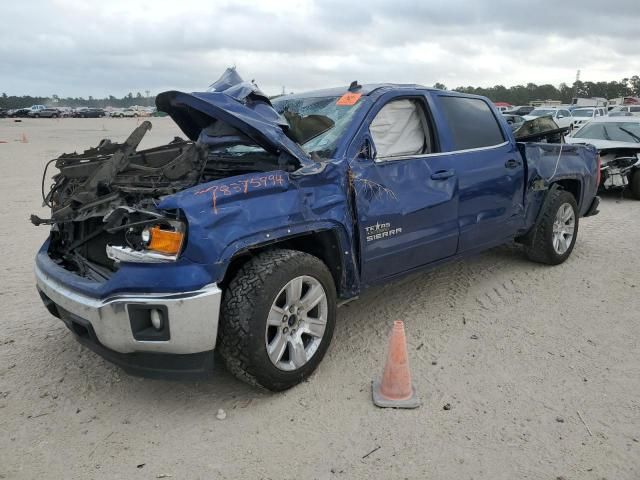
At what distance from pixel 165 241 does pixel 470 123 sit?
2.96 meters

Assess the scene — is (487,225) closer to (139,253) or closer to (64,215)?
(139,253)

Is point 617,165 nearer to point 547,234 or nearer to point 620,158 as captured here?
point 620,158

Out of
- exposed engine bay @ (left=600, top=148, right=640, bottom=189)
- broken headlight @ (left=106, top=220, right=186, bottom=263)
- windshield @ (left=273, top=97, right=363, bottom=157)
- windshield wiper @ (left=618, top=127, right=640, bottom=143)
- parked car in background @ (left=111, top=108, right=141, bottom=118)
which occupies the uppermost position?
parked car in background @ (left=111, top=108, right=141, bottom=118)

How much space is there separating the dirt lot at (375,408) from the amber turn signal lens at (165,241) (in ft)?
3.33

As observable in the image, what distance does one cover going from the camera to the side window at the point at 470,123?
14.7 ft

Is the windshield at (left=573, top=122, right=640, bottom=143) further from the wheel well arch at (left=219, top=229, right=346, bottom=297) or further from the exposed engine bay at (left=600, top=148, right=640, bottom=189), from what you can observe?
the wheel well arch at (left=219, top=229, right=346, bottom=297)

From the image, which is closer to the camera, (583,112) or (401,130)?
(401,130)

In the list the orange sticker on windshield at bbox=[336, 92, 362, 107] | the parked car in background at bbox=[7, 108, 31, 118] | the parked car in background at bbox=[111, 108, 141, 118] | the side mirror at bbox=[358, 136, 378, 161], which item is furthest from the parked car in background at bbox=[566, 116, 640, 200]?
the parked car in background at bbox=[111, 108, 141, 118]

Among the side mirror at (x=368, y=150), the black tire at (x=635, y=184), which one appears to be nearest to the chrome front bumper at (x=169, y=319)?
the side mirror at (x=368, y=150)

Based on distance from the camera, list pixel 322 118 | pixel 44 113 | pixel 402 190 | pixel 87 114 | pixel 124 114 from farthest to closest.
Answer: pixel 124 114 → pixel 87 114 → pixel 44 113 → pixel 322 118 → pixel 402 190

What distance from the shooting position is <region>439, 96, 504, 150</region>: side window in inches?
176

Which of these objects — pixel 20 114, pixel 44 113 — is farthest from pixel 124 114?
pixel 20 114

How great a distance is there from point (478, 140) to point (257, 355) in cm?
281

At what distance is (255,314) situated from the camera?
3.00m
